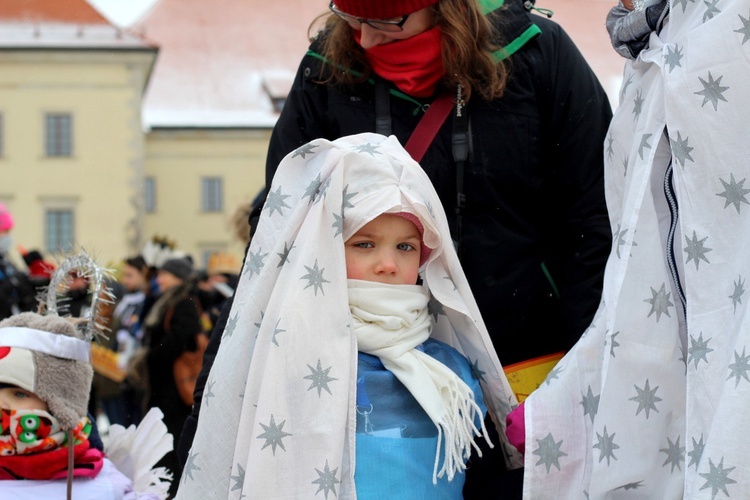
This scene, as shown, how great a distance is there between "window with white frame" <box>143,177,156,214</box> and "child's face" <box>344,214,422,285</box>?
36204 millimetres

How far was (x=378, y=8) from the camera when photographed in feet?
10.4

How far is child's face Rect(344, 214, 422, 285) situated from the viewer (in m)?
2.88

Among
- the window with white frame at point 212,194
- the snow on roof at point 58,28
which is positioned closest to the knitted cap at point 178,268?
the snow on roof at point 58,28

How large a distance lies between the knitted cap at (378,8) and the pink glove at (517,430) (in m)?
1.06

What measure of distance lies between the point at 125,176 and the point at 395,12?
35294mm

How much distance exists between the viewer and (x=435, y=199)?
300cm

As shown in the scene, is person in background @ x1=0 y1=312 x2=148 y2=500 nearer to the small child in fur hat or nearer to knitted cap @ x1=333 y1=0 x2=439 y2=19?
the small child in fur hat

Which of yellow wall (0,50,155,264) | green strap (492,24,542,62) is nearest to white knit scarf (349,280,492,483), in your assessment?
green strap (492,24,542,62)

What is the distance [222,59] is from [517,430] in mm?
39430

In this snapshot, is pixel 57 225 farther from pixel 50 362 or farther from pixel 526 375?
pixel 526 375

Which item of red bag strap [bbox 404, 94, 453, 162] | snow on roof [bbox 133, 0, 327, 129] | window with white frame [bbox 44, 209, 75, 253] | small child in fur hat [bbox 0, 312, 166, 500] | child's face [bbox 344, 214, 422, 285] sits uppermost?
red bag strap [bbox 404, 94, 453, 162]

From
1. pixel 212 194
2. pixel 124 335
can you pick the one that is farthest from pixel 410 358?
pixel 212 194

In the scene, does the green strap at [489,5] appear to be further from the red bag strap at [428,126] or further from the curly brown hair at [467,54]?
the red bag strap at [428,126]

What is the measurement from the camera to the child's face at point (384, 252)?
2877mm
